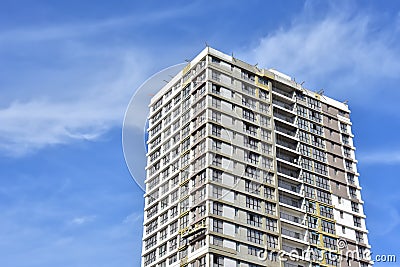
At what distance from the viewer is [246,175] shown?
7756 centimetres

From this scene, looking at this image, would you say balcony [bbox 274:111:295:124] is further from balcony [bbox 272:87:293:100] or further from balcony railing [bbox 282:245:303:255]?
balcony railing [bbox 282:245:303:255]

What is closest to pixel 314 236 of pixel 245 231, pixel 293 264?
pixel 293 264

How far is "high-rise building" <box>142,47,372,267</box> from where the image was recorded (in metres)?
73.7

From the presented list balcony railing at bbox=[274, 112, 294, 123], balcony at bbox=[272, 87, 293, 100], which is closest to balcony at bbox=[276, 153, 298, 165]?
balcony railing at bbox=[274, 112, 294, 123]

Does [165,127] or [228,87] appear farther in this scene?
[165,127]

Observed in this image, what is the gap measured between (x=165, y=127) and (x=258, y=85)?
14.4m

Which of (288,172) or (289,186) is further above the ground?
(288,172)

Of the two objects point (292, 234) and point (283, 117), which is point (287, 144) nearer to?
point (283, 117)

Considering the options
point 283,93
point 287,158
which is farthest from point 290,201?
point 283,93

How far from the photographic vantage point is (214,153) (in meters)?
76.2

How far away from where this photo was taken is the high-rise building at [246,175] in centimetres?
7369

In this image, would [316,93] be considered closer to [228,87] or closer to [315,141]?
[315,141]

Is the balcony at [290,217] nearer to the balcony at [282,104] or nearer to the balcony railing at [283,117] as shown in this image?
the balcony railing at [283,117]

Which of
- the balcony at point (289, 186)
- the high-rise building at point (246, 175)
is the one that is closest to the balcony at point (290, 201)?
the high-rise building at point (246, 175)
